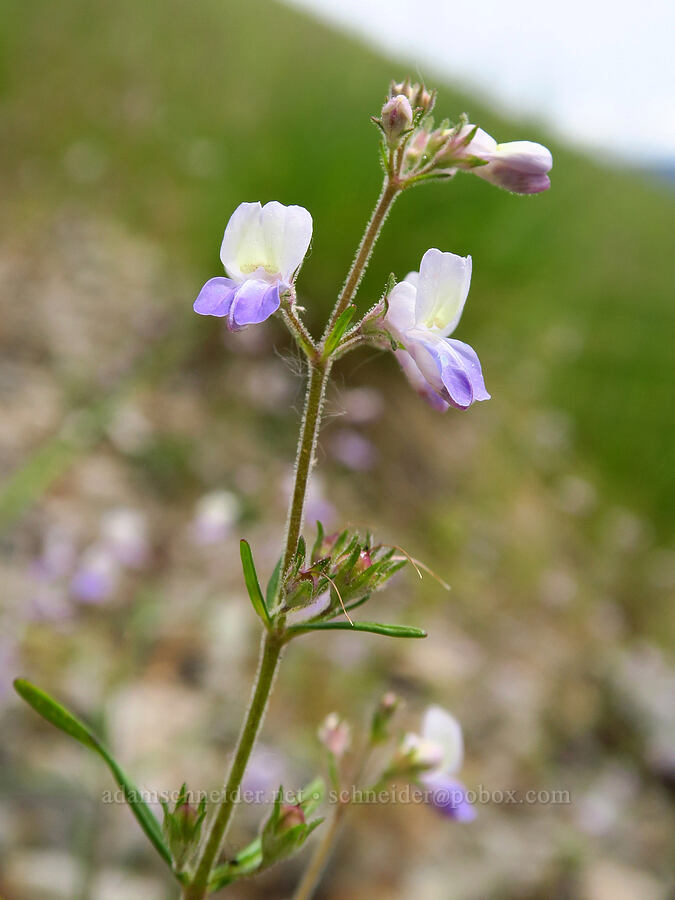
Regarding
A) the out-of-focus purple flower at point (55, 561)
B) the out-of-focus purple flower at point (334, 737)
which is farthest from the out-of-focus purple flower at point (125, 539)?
the out-of-focus purple flower at point (334, 737)

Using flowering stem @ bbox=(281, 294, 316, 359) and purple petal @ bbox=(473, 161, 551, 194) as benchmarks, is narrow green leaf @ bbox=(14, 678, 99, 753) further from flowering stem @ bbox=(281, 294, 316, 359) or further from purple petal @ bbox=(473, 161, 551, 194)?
purple petal @ bbox=(473, 161, 551, 194)

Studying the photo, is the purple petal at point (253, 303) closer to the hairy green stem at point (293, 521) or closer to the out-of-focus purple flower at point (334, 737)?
the hairy green stem at point (293, 521)

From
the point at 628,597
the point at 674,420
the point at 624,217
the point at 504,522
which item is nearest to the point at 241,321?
the point at 504,522

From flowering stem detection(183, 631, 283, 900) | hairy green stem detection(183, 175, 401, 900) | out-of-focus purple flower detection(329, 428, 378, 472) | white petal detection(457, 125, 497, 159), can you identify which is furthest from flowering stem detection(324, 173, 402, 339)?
out-of-focus purple flower detection(329, 428, 378, 472)

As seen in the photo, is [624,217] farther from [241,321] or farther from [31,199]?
[241,321]

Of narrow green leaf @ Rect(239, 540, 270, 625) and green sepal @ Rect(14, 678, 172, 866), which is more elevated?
narrow green leaf @ Rect(239, 540, 270, 625)

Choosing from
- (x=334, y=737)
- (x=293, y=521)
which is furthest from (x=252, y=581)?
(x=334, y=737)

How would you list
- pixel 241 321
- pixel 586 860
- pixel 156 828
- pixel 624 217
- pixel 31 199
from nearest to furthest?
pixel 241 321 → pixel 156 828 → pixel 586 860 → pixel 31 199 → pixel 624 217
